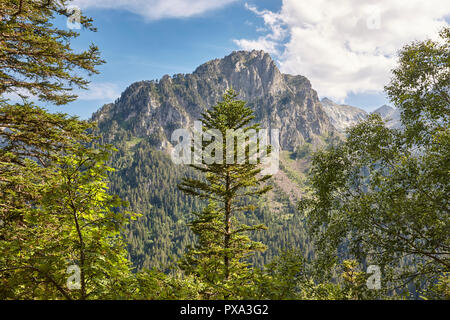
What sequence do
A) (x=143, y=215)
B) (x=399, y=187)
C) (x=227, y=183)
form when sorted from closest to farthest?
(x=143, y=215)
(x=399, y=187)
(x=227, y=183)

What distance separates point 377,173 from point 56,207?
10.8 metres

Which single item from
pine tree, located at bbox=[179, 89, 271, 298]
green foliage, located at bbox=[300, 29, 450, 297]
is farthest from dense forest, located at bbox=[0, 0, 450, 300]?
pine tree, located at bbox=[179, 89, 271, 298]

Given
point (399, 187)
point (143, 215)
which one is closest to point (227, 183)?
point (399, 187)

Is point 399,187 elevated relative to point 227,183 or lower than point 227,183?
lower

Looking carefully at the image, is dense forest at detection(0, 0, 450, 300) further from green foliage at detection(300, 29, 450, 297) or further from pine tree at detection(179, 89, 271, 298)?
pine tree at detection(179, 89, 271, 298)

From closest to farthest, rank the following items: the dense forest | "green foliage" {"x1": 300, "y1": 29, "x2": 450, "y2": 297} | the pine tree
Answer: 1. the dense forest
2. "green foliage" {"x1": 300, "y1": 29, "x2": 450, "y2": 297}
3. the pine tree

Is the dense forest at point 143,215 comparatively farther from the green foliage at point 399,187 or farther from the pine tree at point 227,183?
the pine tree at point 227,183

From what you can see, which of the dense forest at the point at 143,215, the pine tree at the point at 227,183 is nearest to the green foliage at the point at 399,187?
the dense forest at the point at 143,215

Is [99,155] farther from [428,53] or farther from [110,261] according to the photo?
[428,53]

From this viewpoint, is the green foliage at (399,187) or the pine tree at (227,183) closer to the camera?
the green foliage at (399,187)

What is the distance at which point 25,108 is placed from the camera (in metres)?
7.32

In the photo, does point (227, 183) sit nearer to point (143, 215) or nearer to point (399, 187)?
point (399, 187)
